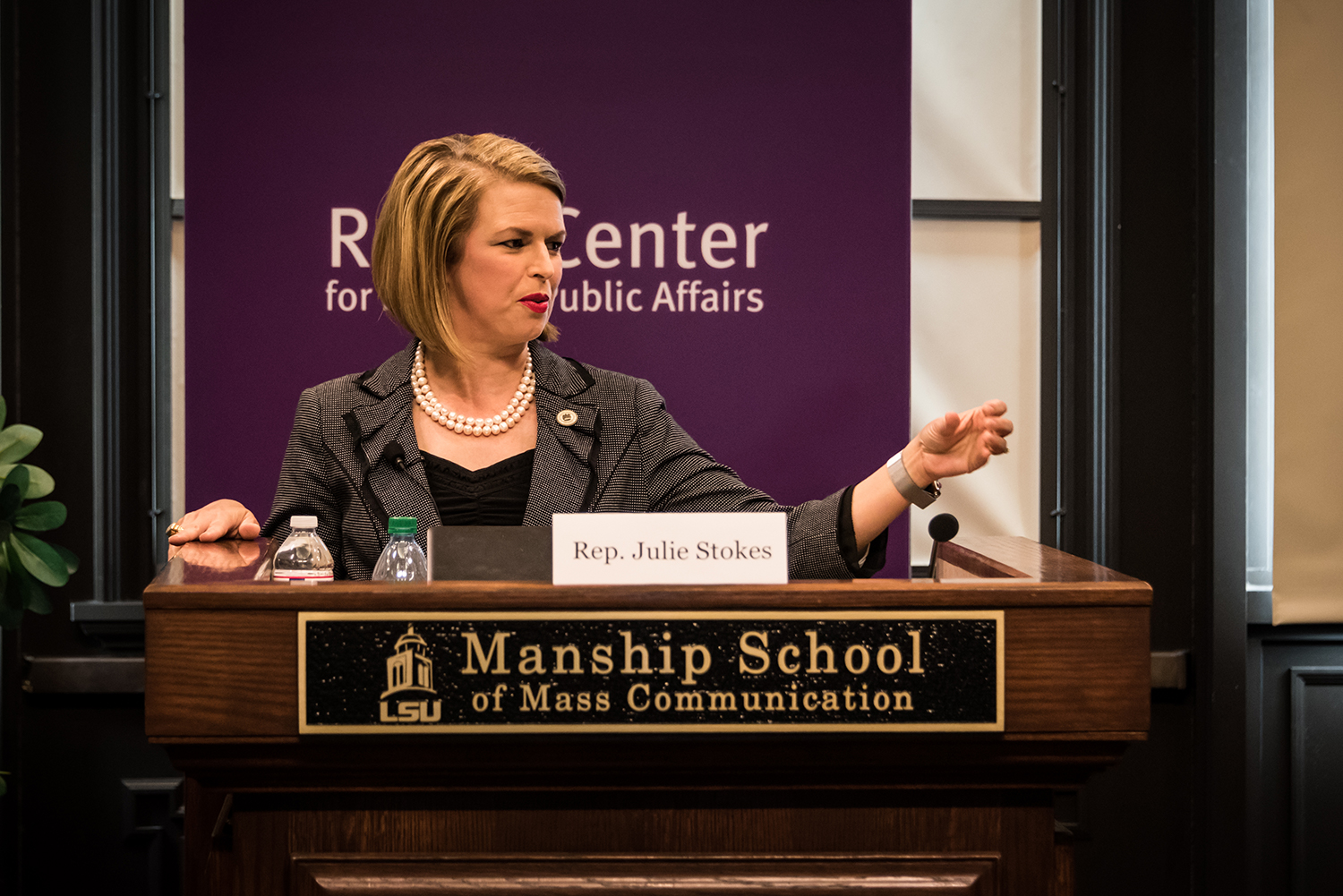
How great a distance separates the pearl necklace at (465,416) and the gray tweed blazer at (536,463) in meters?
0.02

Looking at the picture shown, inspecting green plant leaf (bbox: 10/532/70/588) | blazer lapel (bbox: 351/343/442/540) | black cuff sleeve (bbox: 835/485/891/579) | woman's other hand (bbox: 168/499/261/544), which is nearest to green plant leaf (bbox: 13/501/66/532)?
green plant leaf (bbox: 10/532/70/588)

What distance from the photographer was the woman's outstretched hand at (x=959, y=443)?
119 centimetres

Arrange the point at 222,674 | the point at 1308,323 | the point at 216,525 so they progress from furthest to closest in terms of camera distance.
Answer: the point at 1308,323 < the point at 216,525 < the point at 222,674

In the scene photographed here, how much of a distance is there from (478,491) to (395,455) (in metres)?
0.13

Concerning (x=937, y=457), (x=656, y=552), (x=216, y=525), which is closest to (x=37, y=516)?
(x=216, y=525)

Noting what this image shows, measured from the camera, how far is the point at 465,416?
161 cm

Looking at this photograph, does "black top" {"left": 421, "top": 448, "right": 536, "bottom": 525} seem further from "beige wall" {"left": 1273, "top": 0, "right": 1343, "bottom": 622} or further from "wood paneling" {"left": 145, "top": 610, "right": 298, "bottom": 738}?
"beige wall" {"left": 1273, "top": 0, "right": 1343, "bottom": 622}

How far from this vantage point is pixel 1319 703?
2562 mm

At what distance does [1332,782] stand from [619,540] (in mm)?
2330

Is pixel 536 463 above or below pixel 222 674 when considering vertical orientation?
above

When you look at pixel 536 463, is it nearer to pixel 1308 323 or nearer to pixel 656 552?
pixel 656 552

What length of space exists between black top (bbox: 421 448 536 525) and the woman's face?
0.20 meters

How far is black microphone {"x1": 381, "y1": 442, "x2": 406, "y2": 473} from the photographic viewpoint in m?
1.50

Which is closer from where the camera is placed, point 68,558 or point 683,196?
point 68,558
